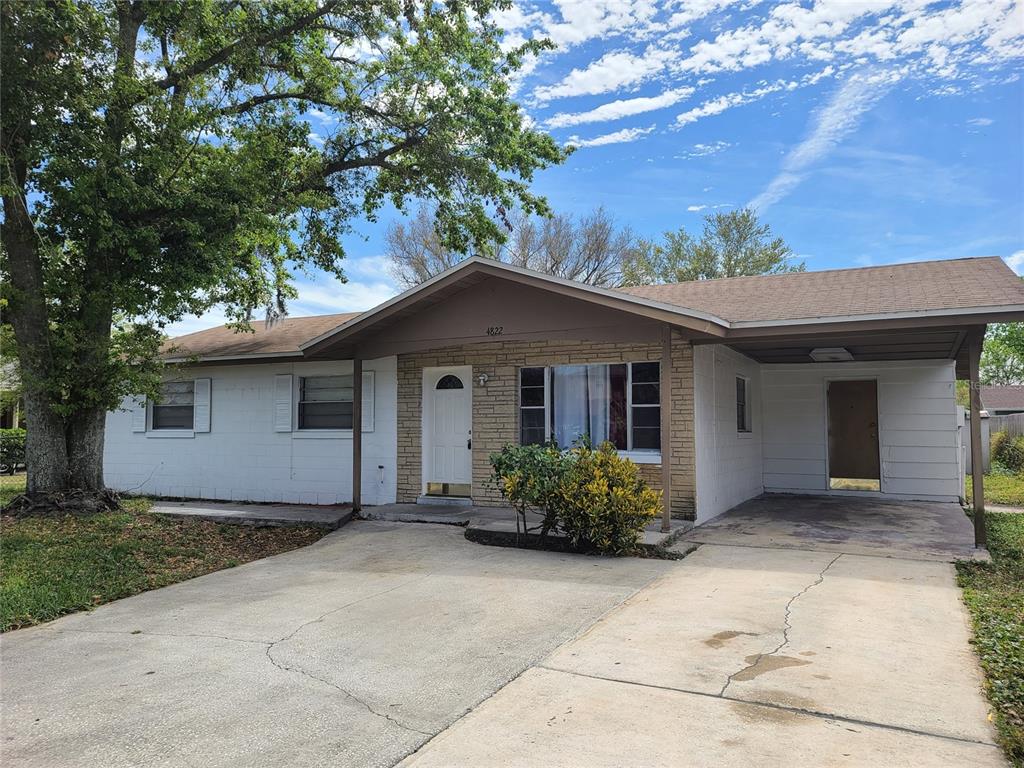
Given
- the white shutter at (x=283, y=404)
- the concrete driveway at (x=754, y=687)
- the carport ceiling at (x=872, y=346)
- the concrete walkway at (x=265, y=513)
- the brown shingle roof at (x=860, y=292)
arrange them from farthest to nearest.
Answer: the white shutter at (x=283, y=404) < the concrete walkway at (x=265, y=513) < the carport ceiling at (x=872, y=346) < the brown shingle roof at (x=860, y=292) < the concrete driveway at (x=754, y=687)

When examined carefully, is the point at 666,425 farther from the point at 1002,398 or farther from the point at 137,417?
the point at 1002,398

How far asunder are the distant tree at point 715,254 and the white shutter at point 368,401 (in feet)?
69.6

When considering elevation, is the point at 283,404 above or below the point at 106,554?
above

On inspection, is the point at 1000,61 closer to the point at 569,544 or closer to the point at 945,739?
the point at 569,544

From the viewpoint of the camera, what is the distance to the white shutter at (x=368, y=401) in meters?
11.9

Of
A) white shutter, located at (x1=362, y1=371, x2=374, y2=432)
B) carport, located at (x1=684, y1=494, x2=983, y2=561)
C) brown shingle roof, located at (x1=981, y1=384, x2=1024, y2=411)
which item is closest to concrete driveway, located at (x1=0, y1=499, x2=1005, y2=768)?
carport, located at (x1=684, y1=494, x2=983, y2=561)

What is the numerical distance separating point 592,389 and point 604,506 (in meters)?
2.88

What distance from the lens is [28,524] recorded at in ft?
29.2

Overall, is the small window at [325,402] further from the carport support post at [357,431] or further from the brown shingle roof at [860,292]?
the brown shingle roof at [860,292]

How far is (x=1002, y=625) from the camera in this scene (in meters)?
5.06

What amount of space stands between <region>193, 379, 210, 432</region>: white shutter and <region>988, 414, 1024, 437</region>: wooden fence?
23.2 meters

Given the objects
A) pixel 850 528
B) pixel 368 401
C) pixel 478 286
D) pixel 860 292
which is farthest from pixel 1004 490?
pixel 368 401

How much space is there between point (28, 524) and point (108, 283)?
3.25 meters

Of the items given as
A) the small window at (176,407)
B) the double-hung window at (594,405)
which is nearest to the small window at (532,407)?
the double-hung window at (594,405)
